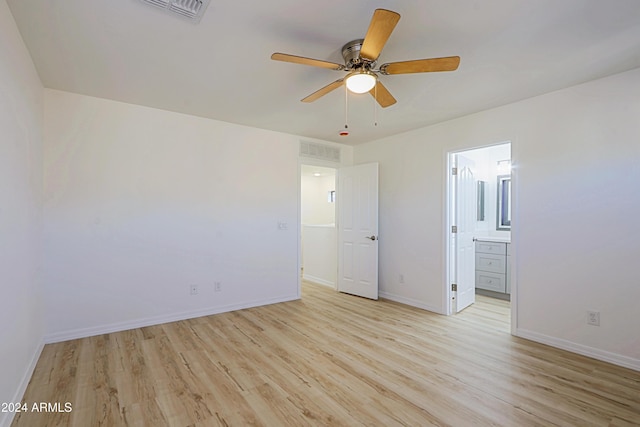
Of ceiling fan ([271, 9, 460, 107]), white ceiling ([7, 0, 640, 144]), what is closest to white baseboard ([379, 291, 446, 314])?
white ceiling ([7, 0, 640, 144])

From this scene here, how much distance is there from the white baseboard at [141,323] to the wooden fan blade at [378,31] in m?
3.39

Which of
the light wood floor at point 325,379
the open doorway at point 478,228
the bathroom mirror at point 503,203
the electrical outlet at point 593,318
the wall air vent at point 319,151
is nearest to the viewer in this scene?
the light wood floor at point 325,379

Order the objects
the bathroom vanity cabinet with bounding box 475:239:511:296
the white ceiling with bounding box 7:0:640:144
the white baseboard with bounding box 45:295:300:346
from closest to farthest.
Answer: the white ceiling with bounding box 7:0:640:144, the white baseboard with bounding box 45:295:300:346, the bathroom vanity cabinet with bounding box 475:239:511:296

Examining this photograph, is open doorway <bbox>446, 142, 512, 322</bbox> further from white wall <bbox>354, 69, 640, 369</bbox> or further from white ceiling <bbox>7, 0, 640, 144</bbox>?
white ceiling <bbox>7, 0, 640, 144</bbox>

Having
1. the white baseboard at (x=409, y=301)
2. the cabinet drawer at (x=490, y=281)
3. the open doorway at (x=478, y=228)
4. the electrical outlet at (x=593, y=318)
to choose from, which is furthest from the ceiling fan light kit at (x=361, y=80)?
the cabinet drawer at (x=490, y=281)

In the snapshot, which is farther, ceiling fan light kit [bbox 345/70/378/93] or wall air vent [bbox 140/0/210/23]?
ceiling fan light kit [bbox 345/70/378/93]

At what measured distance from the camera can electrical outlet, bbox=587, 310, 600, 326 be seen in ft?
8.77

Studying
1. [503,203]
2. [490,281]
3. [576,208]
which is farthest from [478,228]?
[576,208]

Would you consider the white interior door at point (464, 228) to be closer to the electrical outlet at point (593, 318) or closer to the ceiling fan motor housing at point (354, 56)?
the electrical outlet at point (593, 318)

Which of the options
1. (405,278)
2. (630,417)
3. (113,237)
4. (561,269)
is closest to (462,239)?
(405,278)

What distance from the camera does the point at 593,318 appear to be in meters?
2.70

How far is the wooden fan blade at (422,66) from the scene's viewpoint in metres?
1.85

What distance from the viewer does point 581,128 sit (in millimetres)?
2789

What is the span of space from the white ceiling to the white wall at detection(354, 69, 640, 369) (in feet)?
0.92
